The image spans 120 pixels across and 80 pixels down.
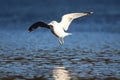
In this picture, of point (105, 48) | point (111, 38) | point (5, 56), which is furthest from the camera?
point (111, 38)

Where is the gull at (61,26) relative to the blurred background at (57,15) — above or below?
below

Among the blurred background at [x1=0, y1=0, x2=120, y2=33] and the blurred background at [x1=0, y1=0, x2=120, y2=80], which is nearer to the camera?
the blurred background at [x1=0, y1=0, x2=120, y2=80]

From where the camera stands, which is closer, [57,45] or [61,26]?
[61,26]

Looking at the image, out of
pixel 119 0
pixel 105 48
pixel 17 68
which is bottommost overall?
pixel 17 68

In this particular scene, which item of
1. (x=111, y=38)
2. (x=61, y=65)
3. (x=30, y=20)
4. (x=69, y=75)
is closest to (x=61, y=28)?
(x=61, y=65)

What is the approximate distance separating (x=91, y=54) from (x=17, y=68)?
4.61m

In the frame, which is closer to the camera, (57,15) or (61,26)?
(61,26)

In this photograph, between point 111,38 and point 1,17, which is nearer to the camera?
point 111,38

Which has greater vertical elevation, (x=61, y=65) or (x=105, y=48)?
(x=105, y=48)

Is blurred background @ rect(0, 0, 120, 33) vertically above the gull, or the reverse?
blurred background @ rect(0, 0, 120, 33)

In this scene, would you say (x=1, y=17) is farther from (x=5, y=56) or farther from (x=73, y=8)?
(x=5, y=56)

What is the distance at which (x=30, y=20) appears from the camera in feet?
117

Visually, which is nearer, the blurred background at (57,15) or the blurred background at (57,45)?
the blurred background at (57,45)

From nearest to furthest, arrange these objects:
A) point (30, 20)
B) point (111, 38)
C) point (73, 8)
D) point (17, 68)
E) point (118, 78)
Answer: point (118, 78) → point (17, 68) → point (111, 38) → point (30, 20) → point (73, 8)
